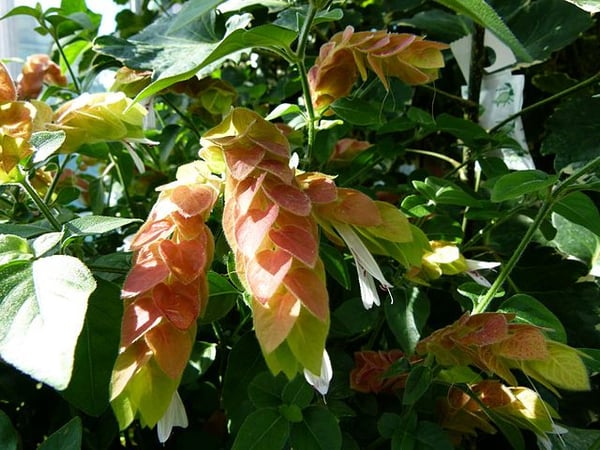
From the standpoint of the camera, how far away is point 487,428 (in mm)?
490

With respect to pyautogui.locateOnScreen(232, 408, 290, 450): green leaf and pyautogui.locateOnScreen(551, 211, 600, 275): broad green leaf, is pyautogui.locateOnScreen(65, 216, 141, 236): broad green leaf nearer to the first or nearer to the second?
pyautogui.locateOnScreen(232, 408, 290, 450): green leaf

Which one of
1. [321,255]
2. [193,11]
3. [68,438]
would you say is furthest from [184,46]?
[68,438]

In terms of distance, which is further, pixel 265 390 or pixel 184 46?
pixel 184 46

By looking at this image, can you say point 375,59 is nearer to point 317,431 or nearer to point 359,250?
point 359,250

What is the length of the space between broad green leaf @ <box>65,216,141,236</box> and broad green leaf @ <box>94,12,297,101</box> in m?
0.07

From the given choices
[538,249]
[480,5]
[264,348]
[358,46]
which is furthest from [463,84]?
[264,348]

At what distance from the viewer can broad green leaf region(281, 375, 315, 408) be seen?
0.41 meters

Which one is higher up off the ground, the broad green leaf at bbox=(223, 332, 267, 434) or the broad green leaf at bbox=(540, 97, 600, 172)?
the broad green leaf at bbox=(540, 97, 600, 172)

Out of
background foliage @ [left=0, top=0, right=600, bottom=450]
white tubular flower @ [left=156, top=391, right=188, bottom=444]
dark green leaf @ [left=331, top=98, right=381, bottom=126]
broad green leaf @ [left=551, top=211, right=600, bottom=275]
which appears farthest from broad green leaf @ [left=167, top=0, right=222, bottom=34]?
broad green leaf @ [left=551, top=211, right=600, bottom=275]

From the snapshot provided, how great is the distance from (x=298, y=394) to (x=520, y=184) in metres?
0.20

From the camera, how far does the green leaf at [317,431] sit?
0.40m

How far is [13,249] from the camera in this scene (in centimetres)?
36

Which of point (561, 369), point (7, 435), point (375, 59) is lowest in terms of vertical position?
point (7, 435)

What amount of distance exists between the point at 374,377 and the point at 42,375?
289 millimetres
